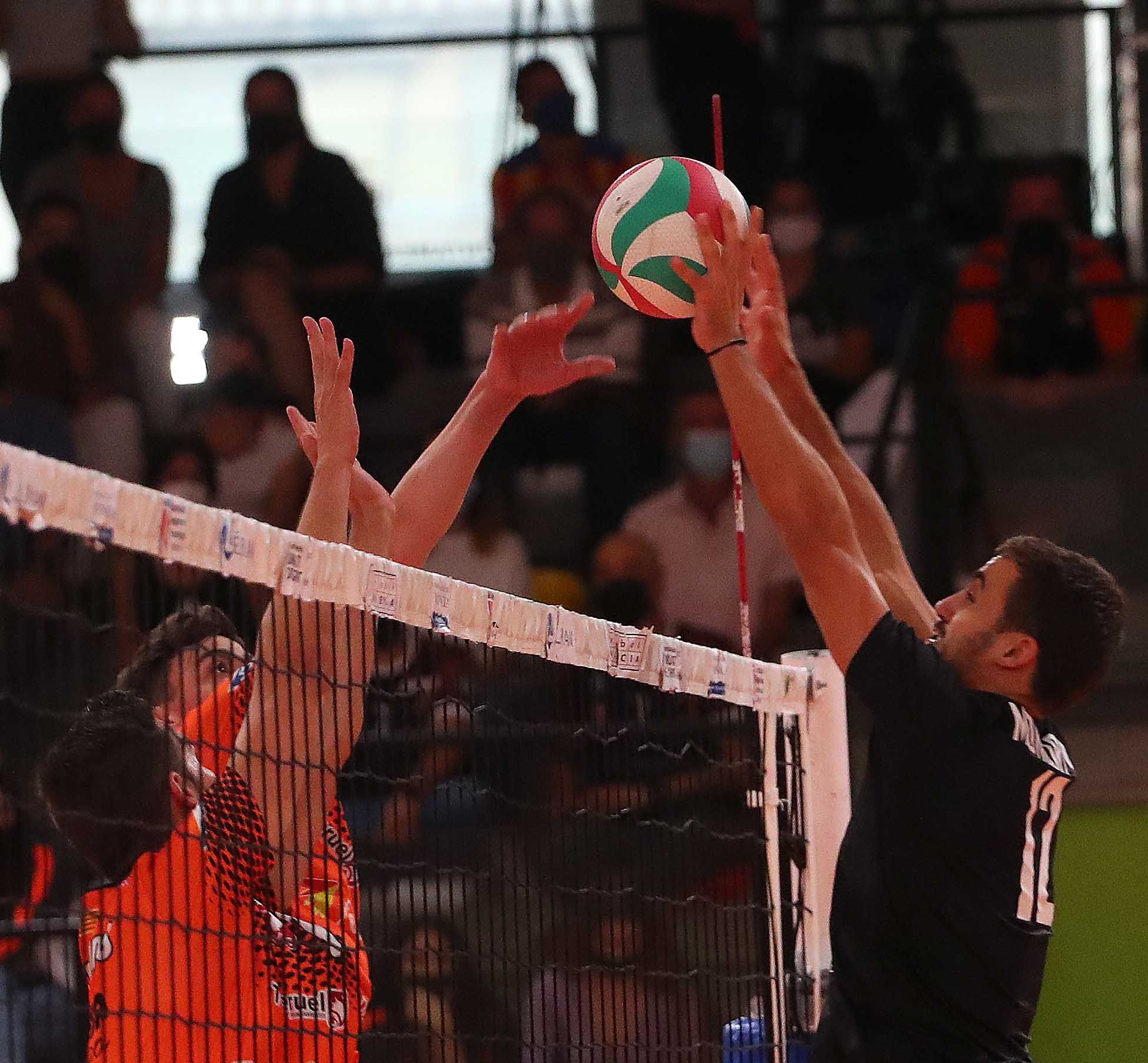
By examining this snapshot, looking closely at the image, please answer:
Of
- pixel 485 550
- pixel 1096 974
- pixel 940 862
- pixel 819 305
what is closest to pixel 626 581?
pixel 485 550

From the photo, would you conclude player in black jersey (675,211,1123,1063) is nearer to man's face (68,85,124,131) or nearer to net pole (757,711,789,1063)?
net pole (757,711,789,1063)

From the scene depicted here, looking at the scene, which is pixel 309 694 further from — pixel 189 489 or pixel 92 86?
pixel 92 86

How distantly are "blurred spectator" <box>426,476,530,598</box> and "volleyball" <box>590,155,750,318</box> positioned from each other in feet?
10.7

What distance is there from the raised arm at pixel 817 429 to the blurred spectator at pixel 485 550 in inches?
138

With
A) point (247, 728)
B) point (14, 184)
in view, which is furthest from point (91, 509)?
point (14, 184)

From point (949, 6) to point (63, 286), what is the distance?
4364mm

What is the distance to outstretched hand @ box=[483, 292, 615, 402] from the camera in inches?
150

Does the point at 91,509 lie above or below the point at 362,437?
below

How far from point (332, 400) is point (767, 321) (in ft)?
2.57

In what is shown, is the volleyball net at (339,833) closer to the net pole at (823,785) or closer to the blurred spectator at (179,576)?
the net pole at (823,785)

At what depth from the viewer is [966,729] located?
2707mm

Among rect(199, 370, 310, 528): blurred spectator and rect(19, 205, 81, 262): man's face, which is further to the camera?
rect(19, 205, 81, 262): man's face

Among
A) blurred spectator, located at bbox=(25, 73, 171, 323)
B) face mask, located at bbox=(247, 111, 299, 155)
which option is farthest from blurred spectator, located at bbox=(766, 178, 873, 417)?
blurred spectator, located at bbox=(25, 73, 171, 323)

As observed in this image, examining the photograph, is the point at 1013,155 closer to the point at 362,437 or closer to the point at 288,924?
the point at 362,437
